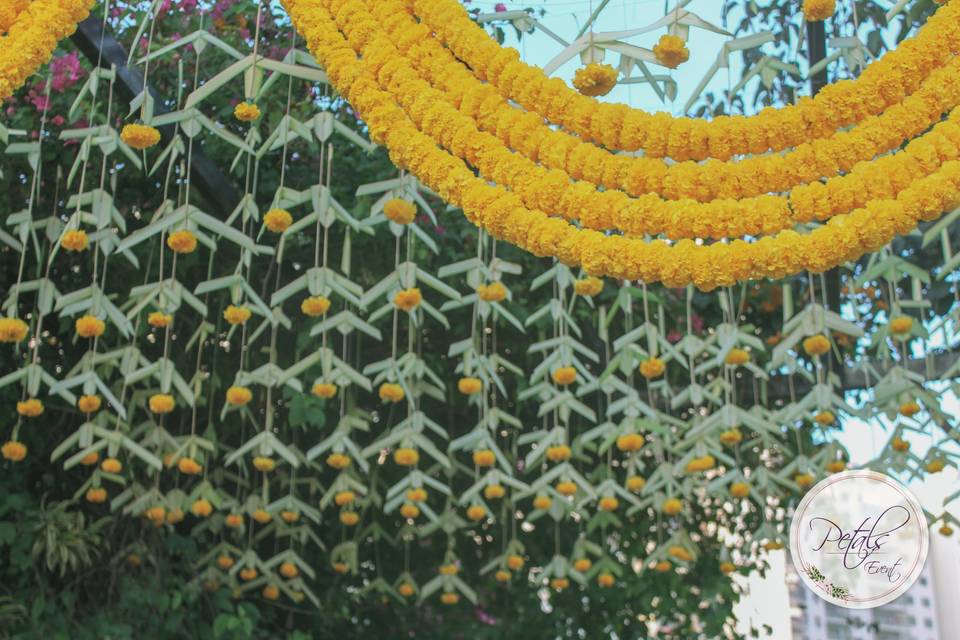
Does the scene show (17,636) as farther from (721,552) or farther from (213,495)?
(721,552)

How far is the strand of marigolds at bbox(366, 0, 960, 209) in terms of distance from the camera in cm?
157

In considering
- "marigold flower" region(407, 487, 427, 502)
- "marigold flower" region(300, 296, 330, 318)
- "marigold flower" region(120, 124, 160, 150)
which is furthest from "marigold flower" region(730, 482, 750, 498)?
"marigold flower" region(120, 124, 160, 150)

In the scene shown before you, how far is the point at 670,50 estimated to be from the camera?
1759 mm

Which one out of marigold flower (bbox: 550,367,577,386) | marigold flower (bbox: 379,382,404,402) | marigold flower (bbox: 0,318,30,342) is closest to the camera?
marigold flower (bbox: 0,318,30,342)

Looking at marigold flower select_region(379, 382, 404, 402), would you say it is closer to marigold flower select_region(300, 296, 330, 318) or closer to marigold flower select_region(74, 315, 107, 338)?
marigold flower select_region(300, 296, 330, 318)

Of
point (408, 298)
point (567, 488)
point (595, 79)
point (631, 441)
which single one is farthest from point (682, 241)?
point (567, 488)

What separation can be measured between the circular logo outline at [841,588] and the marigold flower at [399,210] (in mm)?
1196

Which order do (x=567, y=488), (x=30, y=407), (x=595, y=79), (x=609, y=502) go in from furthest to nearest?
(x=609, y=502), (x=567, y=488), (x=30, y=407), (x=595, y=79)

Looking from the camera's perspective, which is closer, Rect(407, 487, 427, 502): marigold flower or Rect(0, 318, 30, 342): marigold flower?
Rect(0, 318, 30, 342): marigold flower

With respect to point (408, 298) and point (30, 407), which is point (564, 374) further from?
point (30, 407)

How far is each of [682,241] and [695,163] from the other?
0.13 meters

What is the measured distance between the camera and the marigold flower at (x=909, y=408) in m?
3.24

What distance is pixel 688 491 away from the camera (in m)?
3.71

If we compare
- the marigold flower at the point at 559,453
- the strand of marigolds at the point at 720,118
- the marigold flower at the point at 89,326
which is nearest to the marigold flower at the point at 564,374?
the marigold flower at the point at 559,453
